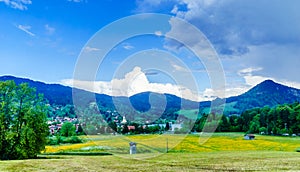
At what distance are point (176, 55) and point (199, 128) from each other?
5075cm

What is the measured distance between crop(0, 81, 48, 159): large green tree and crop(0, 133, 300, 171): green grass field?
2.72 m

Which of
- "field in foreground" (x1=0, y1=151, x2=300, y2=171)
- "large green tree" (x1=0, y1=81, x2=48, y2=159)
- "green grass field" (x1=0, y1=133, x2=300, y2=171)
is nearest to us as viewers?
"field in foreground" (x1=0, y1=151, x2=300, y2=171)

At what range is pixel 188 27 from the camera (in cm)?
2909

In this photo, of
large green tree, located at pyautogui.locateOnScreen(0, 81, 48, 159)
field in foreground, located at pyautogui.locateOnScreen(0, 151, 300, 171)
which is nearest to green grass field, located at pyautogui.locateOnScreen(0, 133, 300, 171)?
field in foreground, located at pyautogui.locateOnScreen(0, 151, 300, 171)

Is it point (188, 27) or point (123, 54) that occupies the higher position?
point (188, 27)

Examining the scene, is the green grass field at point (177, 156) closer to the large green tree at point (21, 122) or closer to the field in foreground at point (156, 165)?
the field in foreground at point (156, 165)

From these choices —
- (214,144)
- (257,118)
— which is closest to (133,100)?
(214,144)

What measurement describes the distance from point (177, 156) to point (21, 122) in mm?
19487

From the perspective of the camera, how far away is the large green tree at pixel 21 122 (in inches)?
1601

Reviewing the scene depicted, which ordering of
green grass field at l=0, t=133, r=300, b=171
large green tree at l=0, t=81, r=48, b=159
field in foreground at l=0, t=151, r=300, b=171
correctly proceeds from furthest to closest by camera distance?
large green tree at l=0, t=81, r=48, b=159
green grass field at l=0, t=133, r=300, b=171
field in foreground at l=0, t=151, r=300, b=171

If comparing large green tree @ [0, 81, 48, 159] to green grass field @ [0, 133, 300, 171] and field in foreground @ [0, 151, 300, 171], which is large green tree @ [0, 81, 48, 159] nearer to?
green grass field @ [0, 133, 300, 171]

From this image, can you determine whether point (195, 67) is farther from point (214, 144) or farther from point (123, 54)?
point (214, 144)

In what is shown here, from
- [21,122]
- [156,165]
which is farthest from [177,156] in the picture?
[21,122]

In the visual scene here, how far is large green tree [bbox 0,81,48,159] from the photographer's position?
4066 cm
